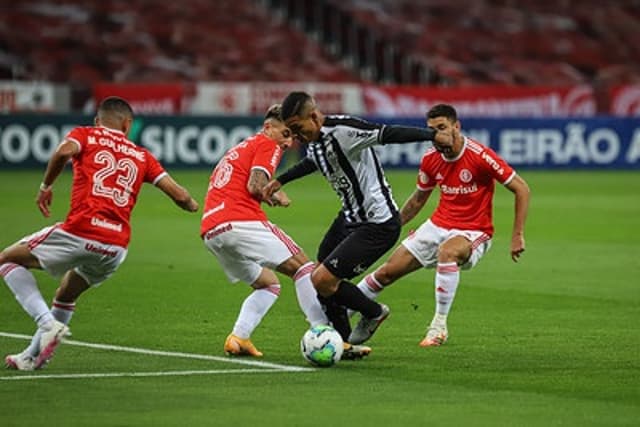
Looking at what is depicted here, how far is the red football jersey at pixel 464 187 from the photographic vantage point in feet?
41.7

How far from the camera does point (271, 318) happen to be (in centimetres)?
1380

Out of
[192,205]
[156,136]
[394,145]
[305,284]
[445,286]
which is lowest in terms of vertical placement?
[394,145]

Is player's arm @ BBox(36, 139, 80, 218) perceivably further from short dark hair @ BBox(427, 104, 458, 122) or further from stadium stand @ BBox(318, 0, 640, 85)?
stadium stand @ BBox(318, 0, 640, 85)

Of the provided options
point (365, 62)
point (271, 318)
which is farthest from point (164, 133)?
point (271, 318)

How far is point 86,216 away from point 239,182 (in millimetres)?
1501

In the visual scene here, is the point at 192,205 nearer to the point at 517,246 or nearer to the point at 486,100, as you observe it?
the point at 517,246

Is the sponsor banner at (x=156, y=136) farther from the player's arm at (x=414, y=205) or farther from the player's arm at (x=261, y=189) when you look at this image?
the player's arm at (x=261, y=189)

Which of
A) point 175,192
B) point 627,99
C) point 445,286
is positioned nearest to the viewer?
point 175,192

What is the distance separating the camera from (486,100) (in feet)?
137

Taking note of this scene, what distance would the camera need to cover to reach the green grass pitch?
8836mm

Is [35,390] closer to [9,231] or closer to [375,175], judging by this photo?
[375,175]

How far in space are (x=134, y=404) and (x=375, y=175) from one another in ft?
9.81

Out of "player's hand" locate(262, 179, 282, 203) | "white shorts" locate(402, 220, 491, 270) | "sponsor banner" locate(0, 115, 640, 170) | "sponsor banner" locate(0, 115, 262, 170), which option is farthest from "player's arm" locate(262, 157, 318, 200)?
"sponsor banner" locate(0, 115, 640, 170)

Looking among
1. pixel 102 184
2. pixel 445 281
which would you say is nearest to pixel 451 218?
pixel 445 281
